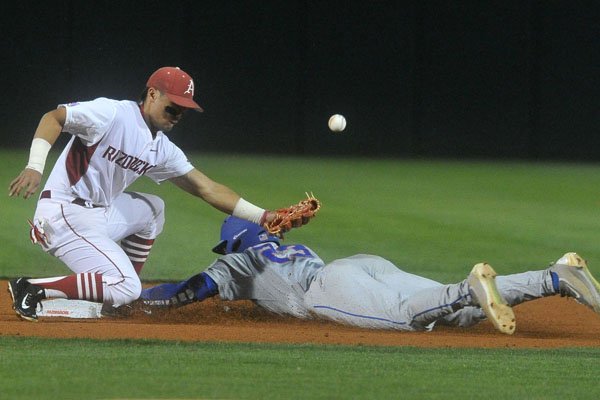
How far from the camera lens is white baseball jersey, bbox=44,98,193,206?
263 inches

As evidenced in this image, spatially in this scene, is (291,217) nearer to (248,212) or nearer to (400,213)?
(248,212)

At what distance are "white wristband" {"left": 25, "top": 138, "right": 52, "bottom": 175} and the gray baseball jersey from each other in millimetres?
1116

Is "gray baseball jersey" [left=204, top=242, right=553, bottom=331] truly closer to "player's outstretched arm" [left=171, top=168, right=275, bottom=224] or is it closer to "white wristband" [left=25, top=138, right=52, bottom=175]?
"player's outstretched arm" [left=171, top=168, right=275, bottom=224]

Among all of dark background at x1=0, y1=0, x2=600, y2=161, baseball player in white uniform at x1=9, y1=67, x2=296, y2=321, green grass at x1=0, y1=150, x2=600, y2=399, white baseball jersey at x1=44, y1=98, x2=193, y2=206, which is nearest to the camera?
green grass at x1=0, y1=150, x2=600, y2=399

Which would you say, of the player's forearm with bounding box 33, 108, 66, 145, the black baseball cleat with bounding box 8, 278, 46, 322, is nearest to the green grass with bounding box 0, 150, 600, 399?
the black baseball cleat with bounding box 8, 278, 46, 322

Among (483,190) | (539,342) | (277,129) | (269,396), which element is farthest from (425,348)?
(277,129)

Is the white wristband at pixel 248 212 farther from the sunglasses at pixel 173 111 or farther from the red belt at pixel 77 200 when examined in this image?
the red belt at pixel 77 200

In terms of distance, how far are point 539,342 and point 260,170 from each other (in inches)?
426

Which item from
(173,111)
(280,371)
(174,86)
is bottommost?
(280,371)

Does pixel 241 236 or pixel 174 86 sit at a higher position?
pixel 174 86

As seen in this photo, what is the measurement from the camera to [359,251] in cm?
1050

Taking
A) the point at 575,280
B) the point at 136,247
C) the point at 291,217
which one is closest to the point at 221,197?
the point at 291,217

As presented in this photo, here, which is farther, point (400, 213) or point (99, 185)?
point (400, 213)

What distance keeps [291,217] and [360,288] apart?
648mm
